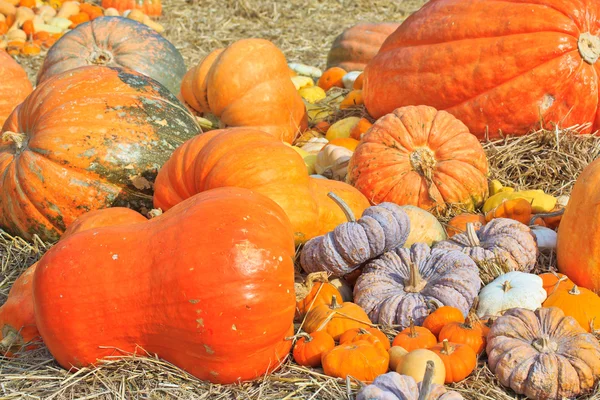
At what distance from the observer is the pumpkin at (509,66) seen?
185 inches

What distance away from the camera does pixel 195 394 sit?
2.68m

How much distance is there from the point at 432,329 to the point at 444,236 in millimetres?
959

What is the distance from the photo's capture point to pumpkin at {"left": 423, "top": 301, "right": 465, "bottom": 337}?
10.0ft

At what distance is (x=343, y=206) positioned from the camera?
367 cm

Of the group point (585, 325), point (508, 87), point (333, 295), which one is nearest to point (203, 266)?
point (333, 295)

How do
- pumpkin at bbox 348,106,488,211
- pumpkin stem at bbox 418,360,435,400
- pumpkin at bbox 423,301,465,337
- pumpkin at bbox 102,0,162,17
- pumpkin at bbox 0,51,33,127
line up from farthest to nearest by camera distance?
pumpkin at bbox 102,0,162,17
pumpkin at bbox 0,51,33,127
pumpkin at bbox 348,106,488,211
pumpkin at bbox 423,301,465,337
pumpkin stem at bbox 418,360,435,400

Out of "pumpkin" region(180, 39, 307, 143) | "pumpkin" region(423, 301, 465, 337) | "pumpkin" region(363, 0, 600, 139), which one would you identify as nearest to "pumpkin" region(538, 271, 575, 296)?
"pumpkin" region(423, 301, 465, 337)

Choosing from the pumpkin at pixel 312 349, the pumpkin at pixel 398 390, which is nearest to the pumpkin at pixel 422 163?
the pumpkin at pixel 312 349

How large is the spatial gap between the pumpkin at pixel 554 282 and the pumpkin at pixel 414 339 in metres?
0.70

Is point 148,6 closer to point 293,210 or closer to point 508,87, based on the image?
point 508,87

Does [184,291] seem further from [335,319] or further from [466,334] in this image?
[466,334]

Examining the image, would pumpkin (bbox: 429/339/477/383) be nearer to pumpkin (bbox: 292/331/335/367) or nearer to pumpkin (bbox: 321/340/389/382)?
pumpkin (bbox: 321/340/389/382)

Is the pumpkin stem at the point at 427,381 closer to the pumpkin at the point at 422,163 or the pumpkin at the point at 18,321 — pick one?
the pumpkin at the point at 18,321

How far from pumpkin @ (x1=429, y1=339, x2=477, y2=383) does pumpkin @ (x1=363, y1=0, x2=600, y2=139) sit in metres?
2.44
